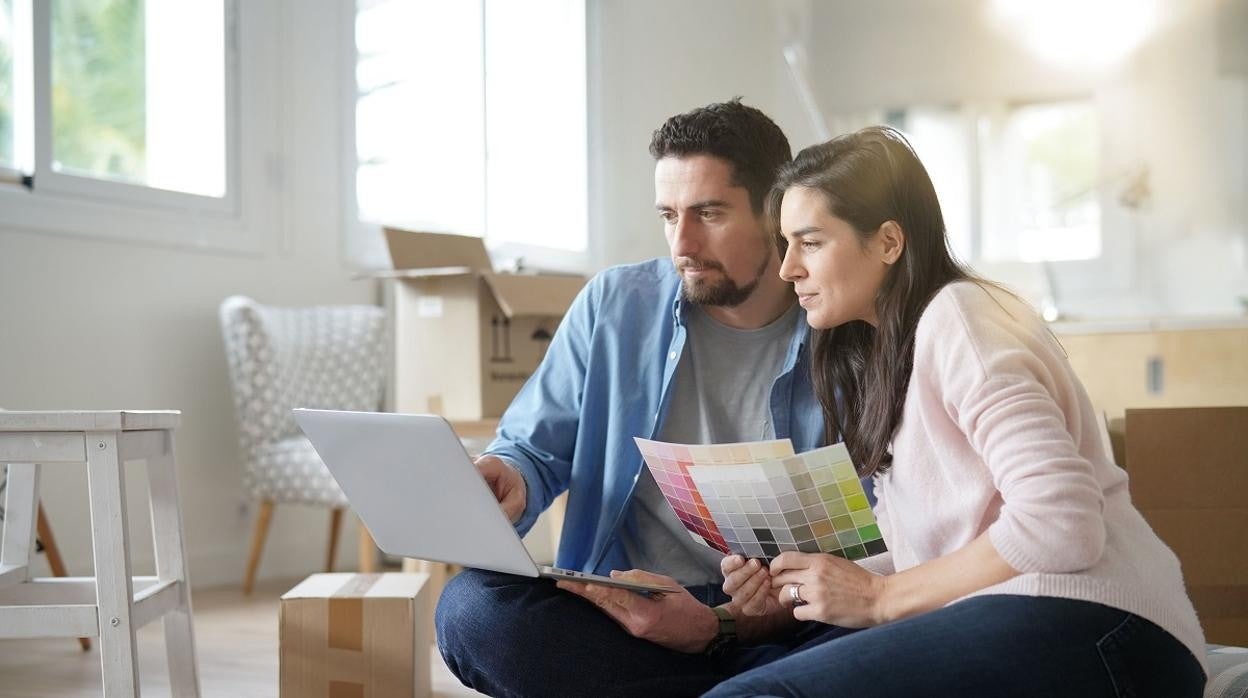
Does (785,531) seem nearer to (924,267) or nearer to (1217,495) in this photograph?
(924,267)

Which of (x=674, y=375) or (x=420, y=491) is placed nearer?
(x=420, y=491)

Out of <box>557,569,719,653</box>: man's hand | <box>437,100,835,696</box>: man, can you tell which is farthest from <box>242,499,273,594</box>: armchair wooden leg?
<box>557,569,719,653</box>: man's hand

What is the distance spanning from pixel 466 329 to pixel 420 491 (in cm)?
141

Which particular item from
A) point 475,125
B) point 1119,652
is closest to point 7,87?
point 475,125

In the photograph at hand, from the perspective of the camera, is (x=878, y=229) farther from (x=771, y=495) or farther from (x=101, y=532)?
(x=101, y=532)

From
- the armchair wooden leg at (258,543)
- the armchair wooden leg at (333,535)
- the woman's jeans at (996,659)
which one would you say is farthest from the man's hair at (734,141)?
the armchair wooden leg at (333,535)

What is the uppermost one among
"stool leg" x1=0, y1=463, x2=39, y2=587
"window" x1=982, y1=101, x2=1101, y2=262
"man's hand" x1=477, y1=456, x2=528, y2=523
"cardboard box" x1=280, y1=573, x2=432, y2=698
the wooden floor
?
"window" x1=982, y1=101, x2=1101, y2=262

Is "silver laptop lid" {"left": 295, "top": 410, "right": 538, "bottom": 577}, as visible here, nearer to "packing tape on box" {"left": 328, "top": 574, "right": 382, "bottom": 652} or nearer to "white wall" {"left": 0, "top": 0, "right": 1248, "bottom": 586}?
"packing tape on box" {"left": 328, "top": 574, "right": 382, "bottom": 652}

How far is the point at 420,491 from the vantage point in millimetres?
1266

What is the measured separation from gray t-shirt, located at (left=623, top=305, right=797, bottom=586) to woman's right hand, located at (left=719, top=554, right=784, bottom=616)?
0.26m

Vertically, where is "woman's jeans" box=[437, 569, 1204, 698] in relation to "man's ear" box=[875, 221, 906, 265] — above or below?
below

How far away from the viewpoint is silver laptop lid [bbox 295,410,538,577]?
1190 mm

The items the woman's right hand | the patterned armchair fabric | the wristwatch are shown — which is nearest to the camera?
the woman's right hand

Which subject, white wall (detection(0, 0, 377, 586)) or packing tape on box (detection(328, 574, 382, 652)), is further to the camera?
white wall (detection(0, 0, 377, 586))
